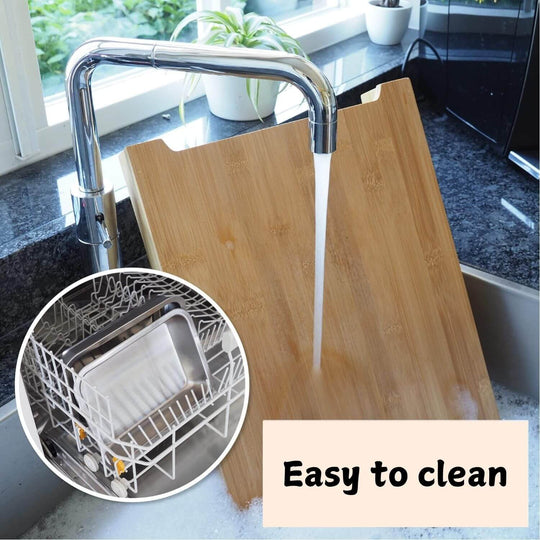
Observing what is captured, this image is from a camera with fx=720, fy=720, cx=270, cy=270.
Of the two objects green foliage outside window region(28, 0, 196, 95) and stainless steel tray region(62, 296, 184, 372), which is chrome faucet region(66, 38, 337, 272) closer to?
stainless steel tray region(62, 296, 184, 372)

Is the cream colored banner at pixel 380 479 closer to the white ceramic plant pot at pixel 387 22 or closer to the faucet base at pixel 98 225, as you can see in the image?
the faucet base at pixel 98 225

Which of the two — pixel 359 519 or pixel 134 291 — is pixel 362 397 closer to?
pixel 359 519

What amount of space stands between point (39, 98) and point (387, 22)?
3.03 ft

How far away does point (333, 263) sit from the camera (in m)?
1.10

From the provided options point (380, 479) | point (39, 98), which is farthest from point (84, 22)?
point (380, 479)

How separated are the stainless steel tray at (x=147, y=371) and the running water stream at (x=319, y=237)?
0.60ft

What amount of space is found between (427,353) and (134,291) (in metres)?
0.49

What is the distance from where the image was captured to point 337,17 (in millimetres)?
1784

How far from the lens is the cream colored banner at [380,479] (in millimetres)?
1104

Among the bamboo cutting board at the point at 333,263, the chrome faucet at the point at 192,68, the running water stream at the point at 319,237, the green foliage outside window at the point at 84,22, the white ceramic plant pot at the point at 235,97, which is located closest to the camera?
Answer: the chrome faucet at the point at 192,68

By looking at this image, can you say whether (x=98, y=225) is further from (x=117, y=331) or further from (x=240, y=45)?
(x=240, y=45)

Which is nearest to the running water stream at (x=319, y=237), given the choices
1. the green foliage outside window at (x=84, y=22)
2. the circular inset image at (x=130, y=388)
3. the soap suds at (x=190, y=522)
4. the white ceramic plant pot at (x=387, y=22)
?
the circular inset image at (x=130, y=388)

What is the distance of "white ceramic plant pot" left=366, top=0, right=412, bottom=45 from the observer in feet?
5.74

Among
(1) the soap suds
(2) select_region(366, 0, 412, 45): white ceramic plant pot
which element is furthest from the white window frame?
(1) the soap suds
